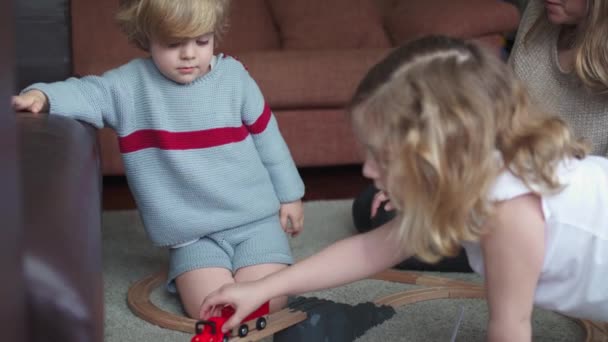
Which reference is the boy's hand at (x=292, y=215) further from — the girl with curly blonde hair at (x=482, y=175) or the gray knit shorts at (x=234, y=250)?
the girl with curly blonde hair at (x=482, y=175)

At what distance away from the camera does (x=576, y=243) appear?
3.79ft

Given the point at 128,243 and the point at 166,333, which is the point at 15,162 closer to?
the point at 166,333

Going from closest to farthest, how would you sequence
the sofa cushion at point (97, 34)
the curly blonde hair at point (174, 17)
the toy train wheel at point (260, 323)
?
the toy train wheel at point (260, 323) → the curly blonde hair at point (174, 17) → the sofa cushion at point (97, 34)

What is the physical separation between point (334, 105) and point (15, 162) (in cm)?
198

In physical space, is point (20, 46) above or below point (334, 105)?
above

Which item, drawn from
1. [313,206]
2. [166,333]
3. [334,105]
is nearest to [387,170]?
[166,333]

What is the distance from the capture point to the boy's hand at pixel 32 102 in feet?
4.48

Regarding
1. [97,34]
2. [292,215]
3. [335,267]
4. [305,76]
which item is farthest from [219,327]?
[97,34]

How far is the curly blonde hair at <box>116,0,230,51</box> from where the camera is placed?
1517mm

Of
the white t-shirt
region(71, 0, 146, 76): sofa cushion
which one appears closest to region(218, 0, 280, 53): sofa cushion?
region(71, 0, 146, 76): sofa cushion

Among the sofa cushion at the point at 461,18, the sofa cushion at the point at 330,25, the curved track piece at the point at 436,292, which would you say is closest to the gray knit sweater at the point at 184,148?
the curved track piece at the point at 436,292

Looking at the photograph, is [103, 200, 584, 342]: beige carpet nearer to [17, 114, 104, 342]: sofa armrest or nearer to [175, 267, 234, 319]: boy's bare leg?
[175, 267, 234, 319]: boy's bare leg

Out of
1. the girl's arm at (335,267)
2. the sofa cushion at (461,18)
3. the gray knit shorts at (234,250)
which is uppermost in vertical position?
the girl's arm at (335,267)

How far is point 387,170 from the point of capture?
104 centimetres
